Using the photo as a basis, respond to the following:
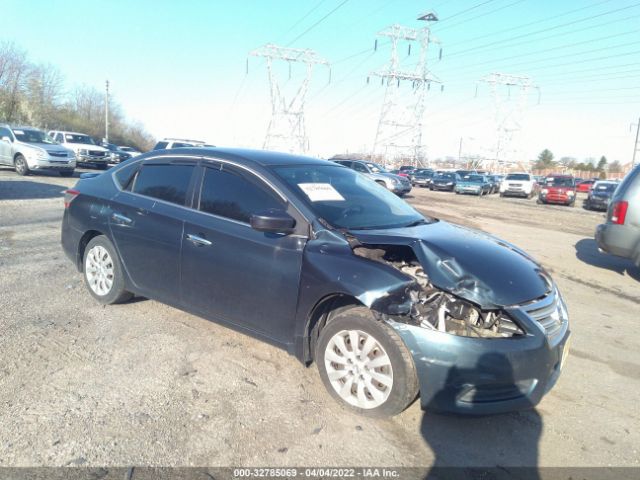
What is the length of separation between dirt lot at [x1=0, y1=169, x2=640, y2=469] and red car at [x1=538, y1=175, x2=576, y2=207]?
24.7m

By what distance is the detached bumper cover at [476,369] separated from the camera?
108 inches

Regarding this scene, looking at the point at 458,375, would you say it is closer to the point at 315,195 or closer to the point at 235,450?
the point at 235,450

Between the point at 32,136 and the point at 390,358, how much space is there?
1932 centimetres

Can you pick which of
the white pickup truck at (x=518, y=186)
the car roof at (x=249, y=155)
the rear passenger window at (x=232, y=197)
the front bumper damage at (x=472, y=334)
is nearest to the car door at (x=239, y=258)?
the rear passenger window at (x=232, y=197)

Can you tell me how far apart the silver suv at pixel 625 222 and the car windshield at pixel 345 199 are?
4.72 m

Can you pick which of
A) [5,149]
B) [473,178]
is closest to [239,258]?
[5,149]

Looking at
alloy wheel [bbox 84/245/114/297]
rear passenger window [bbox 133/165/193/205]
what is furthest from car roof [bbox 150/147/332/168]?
alloy wheel [bbox 84/245/114/297]


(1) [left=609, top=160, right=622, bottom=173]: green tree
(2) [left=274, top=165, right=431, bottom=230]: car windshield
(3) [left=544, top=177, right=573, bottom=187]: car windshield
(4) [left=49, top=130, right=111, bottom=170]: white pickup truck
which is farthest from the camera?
(1) [left=609, top=160, right=622, bottom=173]: green tree

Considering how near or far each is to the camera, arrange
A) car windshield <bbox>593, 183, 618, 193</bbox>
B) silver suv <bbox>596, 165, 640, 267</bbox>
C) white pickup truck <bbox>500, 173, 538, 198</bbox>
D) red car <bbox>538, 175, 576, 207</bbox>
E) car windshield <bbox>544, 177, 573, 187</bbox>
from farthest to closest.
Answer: white pickup truck <bbox>500, 173, 538, 198</bbox>, car windshield <bbox>544, 177, 573, 187</bbox>, red car <bbox>538, 175, 576, 207</bbox>, car windshield <bbox>593, 183, 618, 193</bbox>, silver suv <bbox>596, 165, 640, 267</bbox>

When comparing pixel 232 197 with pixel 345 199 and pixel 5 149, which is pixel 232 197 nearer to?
pixel 345 199

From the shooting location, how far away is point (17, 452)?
2.52 meters

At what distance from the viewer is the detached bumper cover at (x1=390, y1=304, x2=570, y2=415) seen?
275 centimetres

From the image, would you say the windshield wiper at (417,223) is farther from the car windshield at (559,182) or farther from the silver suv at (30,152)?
the car windshield at (559,182)

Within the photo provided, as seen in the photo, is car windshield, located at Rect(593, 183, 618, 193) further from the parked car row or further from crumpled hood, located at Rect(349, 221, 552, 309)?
the parked car row
